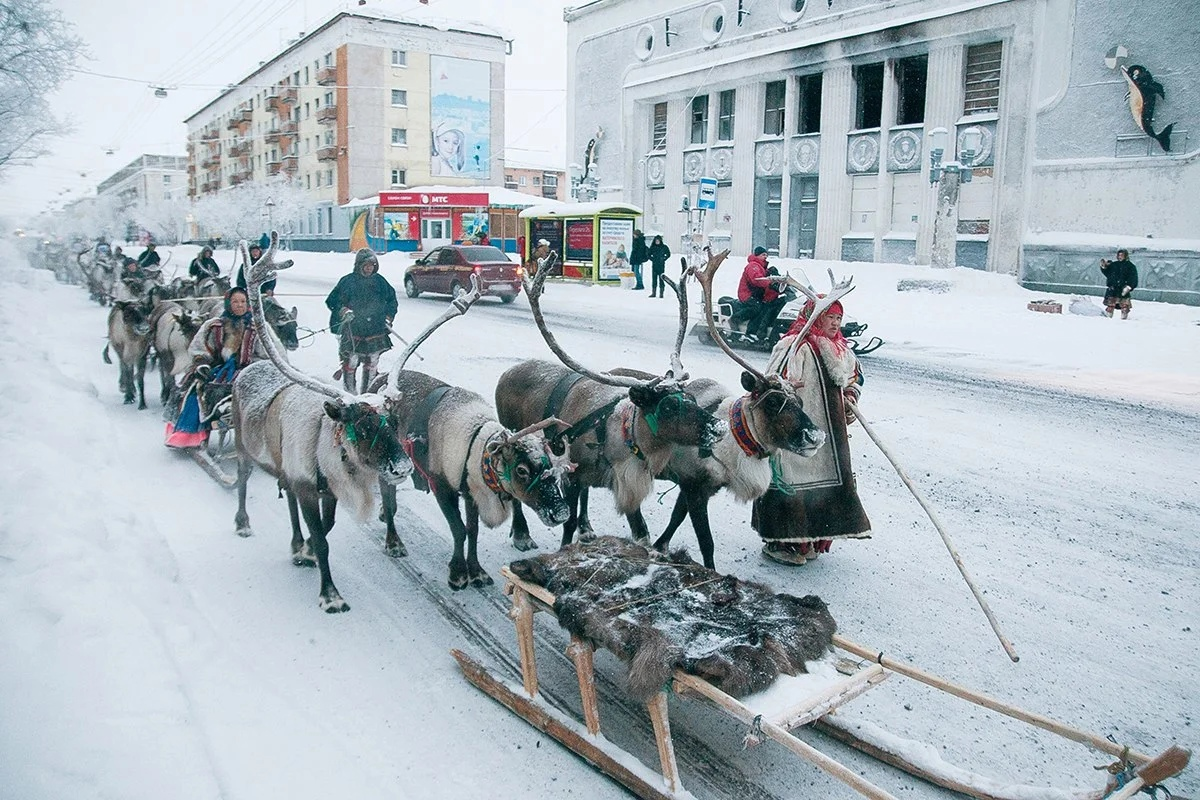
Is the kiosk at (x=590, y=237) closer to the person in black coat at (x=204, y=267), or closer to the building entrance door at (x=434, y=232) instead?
the person in black coat at (x=204, y=267)

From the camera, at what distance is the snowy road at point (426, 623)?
132 inches

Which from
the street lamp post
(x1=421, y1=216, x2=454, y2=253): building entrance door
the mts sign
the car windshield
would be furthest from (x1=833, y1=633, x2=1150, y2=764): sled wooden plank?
(x1=421, y1=216, x2=454, y2=253): building entrance door

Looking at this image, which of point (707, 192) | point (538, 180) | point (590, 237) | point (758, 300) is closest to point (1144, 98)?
point (707, 192)

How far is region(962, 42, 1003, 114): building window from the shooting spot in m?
23.7

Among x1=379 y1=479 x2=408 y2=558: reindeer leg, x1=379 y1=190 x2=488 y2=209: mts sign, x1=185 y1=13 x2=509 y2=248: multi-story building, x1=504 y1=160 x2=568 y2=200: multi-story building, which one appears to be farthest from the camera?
x1=504 y1=160 x2=568 y2=200: multi-story building

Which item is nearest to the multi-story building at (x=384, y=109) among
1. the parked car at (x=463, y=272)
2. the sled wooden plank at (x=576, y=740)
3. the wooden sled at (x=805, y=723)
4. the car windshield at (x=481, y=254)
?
the parked car at (x=463, y=272)

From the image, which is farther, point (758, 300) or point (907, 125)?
point (907, 125)

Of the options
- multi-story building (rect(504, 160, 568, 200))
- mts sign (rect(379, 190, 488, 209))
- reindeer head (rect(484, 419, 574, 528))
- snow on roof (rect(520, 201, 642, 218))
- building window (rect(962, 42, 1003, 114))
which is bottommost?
reindeer head (rect(484, 419, 574, 528))

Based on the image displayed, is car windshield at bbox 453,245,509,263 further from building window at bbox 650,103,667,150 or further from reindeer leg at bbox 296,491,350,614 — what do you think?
reindeer leg at bbox 296,491,350,614

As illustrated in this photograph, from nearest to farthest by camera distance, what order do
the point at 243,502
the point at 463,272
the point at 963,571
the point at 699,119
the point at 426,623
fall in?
the point at 963,571
the point at 426,623
the point at 243,502
the point at 463,272
the point at 699,119

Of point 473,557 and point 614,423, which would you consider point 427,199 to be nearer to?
point 614,423

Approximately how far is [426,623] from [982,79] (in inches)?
989

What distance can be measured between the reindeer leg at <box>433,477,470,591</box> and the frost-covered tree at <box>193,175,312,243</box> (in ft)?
178

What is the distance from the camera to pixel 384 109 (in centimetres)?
5203
